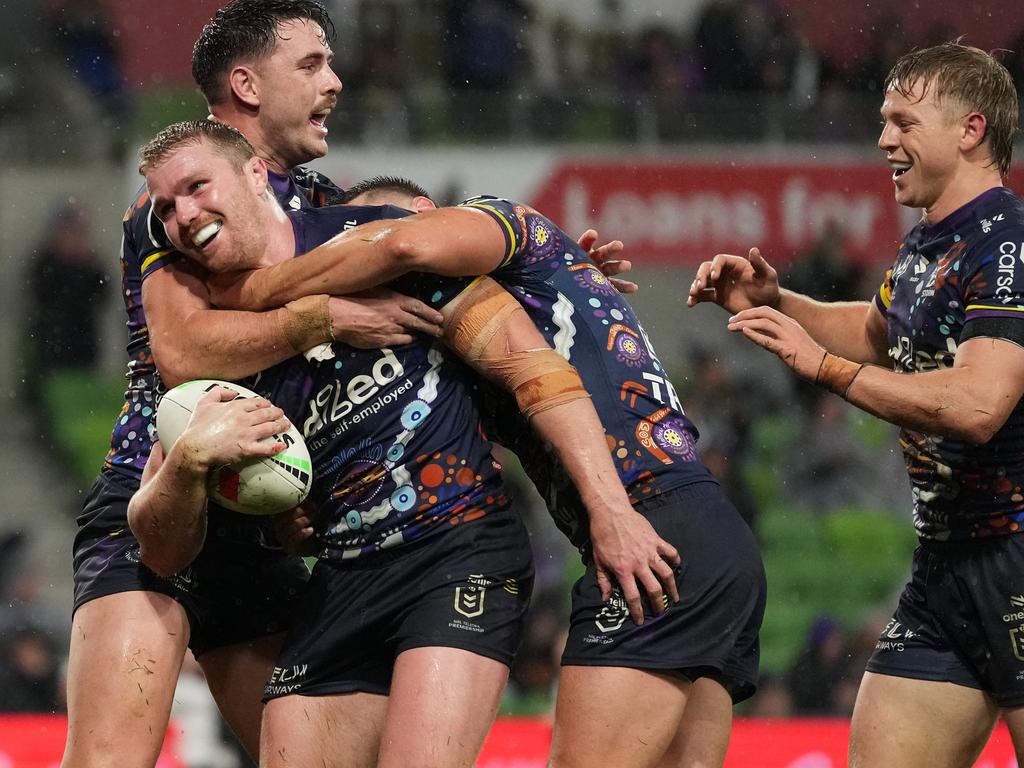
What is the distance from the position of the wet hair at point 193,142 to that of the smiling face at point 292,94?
1.76 feet

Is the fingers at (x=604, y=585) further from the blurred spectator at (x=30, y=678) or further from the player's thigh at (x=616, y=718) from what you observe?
the blurred spectator at (x=30, y=678)

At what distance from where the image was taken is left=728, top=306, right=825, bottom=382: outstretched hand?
3.46 m

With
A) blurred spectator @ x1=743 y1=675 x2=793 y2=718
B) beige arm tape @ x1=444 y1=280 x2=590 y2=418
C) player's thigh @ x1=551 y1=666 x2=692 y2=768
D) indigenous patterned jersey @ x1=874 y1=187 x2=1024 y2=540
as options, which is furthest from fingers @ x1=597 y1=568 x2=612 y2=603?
blurred spectator @ x1=743 y1=675 x2=793 y2=718

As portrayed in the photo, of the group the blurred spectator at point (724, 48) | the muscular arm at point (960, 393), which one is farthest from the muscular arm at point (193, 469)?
the blurred spectator at point (724, 48)

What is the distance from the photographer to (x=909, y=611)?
387 centimetres

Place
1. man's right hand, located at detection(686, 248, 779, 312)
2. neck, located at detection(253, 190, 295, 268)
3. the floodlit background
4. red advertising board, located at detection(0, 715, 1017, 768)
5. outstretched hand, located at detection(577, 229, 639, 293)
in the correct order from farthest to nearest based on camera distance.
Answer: the floodlit background → red advertising board, located at detection(0, 715, 1017, 768) → man's right hand, located at detection(686, 248, 779, 312) → outstretched hand, located at detection(577, 229, 639, 293) → neck, located at detection(253, 190, 295, 268)

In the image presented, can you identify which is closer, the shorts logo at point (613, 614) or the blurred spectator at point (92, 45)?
the shorts logo at point (613, 614)

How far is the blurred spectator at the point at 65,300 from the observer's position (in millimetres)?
10633

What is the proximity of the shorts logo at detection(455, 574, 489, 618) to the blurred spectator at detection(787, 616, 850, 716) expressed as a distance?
622cm

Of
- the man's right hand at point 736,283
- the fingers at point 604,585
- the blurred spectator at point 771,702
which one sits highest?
the man's right hand at point 736,283

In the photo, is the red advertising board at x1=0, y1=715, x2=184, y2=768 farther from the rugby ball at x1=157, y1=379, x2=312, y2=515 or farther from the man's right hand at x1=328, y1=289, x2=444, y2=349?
the man's right hand at x1=328, y1=289, x2=444, y2=349

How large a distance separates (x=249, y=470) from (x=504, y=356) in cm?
62

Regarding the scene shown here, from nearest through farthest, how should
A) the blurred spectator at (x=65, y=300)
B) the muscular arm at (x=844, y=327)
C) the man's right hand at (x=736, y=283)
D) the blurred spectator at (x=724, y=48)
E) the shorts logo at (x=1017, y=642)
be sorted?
the shorts logo at (x=1017, y=642) → the man's right hand at (x=736, y=283) → the muscular arm at (x=844, y=327) → the blurred spectator at (x=65, y=300) → the blurred spectator at (x=724, y=48)

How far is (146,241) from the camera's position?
11.3 ft
